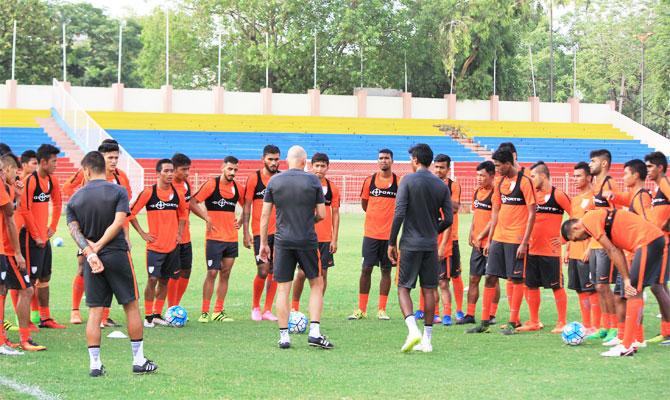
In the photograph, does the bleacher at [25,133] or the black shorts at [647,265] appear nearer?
the black shorts at [647,265]

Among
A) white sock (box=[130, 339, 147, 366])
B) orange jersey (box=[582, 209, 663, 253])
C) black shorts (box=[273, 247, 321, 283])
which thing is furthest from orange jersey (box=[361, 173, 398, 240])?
white sock (box=[130, 339, 147, 366])

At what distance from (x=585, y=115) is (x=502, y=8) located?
8303 millimetres

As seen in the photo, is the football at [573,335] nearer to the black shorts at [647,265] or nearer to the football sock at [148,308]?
the black shorts at [647,265]

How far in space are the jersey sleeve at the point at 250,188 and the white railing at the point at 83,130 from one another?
1772cm

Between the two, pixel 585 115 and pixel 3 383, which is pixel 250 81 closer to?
pixel 585 115

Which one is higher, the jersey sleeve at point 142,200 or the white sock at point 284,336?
the jersey sleeve at point 142,200

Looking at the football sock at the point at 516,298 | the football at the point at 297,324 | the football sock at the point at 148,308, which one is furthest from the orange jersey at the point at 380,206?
the football sock at the point at 148,308

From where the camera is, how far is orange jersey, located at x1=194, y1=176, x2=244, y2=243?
43.7 ft

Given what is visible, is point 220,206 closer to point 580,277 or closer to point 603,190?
point 580,277

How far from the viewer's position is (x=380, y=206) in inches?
A: 538

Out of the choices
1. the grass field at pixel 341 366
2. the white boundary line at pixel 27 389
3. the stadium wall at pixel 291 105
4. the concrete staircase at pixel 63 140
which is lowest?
the grass field at pixel 341 366

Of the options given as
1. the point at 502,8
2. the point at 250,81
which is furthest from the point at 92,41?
the point at 502,8

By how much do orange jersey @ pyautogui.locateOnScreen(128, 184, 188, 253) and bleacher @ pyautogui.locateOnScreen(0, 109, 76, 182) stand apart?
24889 mm

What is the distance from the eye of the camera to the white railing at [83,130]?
31.9m
